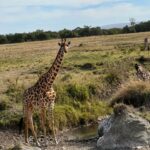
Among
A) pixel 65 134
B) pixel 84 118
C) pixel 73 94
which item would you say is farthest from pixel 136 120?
pixel 73 94

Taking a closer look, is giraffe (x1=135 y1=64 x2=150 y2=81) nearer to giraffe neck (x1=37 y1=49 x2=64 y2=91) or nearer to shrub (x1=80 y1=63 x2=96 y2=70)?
shrub (x1=80 y1=63 x2=96 y2=70)

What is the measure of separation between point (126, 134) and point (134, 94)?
7.58 metres

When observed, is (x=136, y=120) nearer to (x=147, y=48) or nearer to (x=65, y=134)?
(x=65, y=134)

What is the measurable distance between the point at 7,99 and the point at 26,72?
33.0ft

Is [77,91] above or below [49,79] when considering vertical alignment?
below

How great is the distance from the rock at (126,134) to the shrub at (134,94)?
637 centimetres

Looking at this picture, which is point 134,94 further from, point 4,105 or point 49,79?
point 49,79

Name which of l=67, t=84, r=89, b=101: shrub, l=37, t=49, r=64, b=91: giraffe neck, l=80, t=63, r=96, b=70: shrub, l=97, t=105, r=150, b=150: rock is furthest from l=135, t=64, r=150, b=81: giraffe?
l=97, t=105, r=150, b=150: rock

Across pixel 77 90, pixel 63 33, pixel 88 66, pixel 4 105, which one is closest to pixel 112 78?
pixel 77 90

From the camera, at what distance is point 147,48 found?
44.3m

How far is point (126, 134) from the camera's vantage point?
17.5 meters

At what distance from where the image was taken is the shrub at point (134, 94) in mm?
24583

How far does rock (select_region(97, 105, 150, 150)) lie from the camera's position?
17.2m

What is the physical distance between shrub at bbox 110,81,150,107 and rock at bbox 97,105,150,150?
20.9ft
